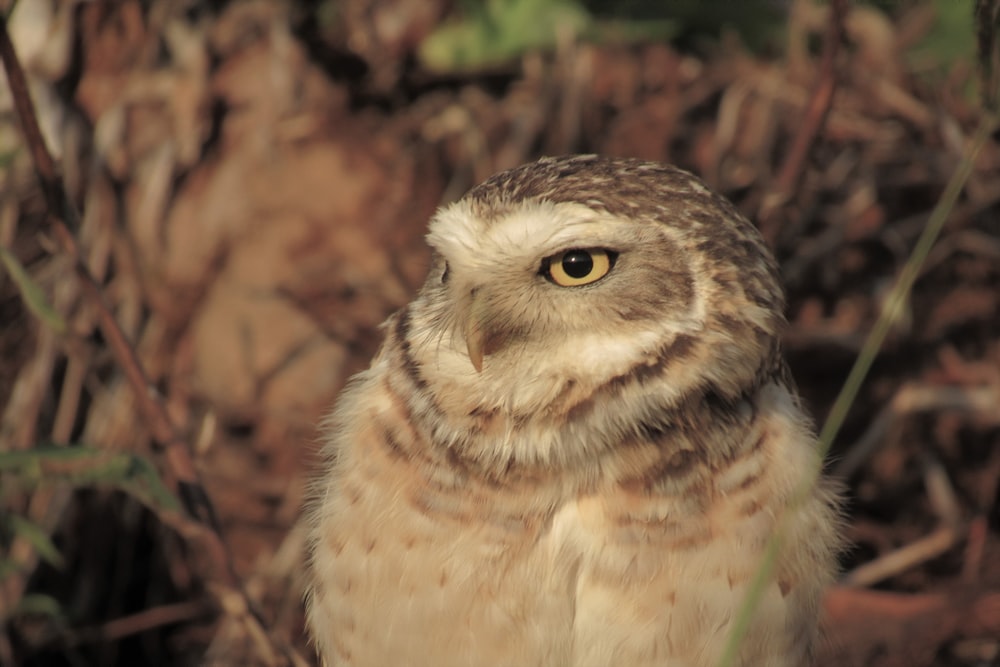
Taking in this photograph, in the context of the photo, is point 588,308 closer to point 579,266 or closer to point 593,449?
point 579,266

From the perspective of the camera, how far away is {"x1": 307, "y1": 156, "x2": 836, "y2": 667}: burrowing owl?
2096mm

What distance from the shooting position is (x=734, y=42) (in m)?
4.54

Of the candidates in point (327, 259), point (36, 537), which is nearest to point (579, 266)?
point (36, 537)

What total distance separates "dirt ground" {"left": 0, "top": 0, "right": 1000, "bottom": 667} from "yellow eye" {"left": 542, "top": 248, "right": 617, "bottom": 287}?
4.78 feet

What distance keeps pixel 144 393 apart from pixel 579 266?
3.61 feet

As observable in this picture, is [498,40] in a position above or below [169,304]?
above

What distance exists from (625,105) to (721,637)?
2622 millimetres

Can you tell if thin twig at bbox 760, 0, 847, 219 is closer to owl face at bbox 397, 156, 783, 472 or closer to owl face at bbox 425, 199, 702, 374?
owl face at bbox 397, 156, 783, 472

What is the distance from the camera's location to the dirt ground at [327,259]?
12.0 ft

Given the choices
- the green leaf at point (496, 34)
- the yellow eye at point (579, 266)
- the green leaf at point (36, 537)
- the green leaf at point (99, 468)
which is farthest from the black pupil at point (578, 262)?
the green leaf at point (496, 34)

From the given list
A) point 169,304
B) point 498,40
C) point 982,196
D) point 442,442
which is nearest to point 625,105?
point 498,40

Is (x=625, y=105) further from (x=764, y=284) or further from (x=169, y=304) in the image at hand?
(x=764, y=284)

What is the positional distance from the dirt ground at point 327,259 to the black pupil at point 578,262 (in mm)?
1465

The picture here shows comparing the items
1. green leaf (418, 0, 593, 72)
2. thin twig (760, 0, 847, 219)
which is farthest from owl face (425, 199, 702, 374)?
green leaf (418, 0, 593, 72)
